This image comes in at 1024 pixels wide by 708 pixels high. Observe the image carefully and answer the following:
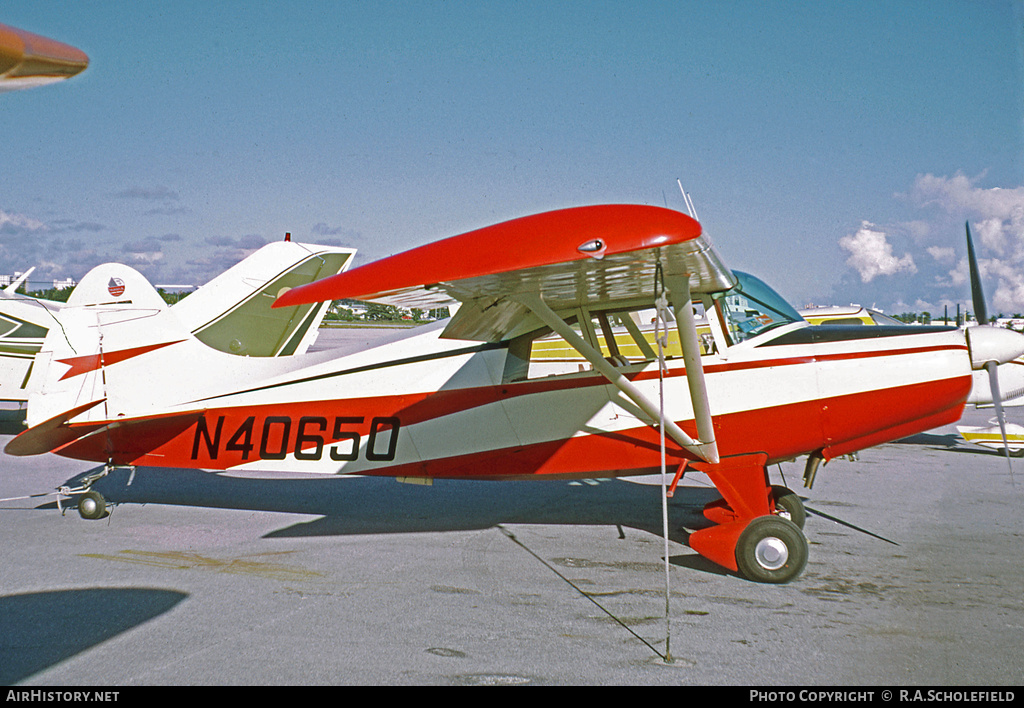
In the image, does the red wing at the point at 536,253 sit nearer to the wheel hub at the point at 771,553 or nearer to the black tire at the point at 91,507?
the wheel hub at the point at 771,553

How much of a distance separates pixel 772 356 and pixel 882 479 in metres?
4.48

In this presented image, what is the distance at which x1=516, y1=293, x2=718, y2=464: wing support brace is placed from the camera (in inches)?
182

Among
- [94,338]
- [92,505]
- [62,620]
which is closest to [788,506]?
[62,620]

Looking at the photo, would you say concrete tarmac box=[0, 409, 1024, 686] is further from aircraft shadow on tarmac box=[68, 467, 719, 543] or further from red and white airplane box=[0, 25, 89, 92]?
red and white airplane box=[0, 25, 89, 92]

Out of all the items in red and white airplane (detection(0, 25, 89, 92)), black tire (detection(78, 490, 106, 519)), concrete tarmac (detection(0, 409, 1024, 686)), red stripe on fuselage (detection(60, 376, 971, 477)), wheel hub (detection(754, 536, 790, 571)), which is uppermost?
red and white airplane (detection(0, 25, 89, 92))

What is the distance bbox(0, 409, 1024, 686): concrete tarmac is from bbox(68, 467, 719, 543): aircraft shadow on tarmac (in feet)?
0.16

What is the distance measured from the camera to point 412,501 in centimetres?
757

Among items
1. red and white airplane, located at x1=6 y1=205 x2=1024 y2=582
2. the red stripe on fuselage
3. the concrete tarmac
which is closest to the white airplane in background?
red and white airplane, located at x1=6 y1=205 x2=1024 y2=582

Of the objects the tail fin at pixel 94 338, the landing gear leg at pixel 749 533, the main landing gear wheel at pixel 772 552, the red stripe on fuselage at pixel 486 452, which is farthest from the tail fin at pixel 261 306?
the main landing gear wheel at pixel 772 552

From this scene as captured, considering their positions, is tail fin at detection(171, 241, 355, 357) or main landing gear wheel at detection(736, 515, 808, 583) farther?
tail fin at detection(171, 241, 355, 357)

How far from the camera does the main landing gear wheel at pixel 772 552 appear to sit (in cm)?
473

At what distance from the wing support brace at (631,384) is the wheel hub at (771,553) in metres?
0.73

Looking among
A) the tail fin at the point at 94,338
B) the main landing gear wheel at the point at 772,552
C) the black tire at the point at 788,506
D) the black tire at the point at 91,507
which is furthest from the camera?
the black tire at the point at 91,507
